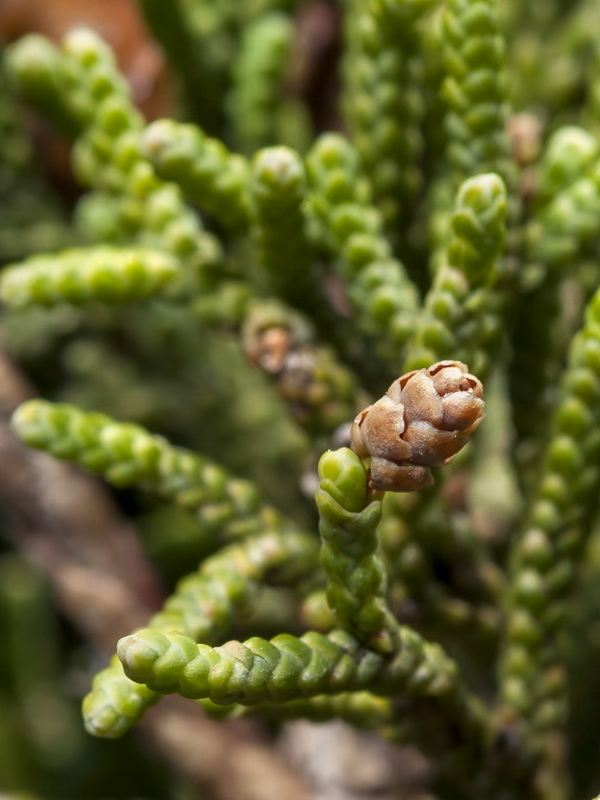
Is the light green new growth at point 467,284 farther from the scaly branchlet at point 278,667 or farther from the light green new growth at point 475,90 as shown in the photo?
the scaly branchlet at point 278,667

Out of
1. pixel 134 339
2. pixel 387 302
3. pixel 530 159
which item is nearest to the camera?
pixel 387 302

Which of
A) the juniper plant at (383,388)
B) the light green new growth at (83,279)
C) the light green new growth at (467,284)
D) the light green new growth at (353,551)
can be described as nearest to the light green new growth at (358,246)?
the juniper plant at (383,388)

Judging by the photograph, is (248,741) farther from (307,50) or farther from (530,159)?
(307,50)

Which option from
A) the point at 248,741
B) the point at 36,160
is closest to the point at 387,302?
the point at 248,741

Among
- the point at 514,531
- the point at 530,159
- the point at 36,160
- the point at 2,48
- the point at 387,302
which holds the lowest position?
the point at 514,531

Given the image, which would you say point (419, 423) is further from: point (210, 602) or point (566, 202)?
point (566, 202)

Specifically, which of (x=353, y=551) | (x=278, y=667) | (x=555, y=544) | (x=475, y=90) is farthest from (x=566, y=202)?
(x=278, y=667)

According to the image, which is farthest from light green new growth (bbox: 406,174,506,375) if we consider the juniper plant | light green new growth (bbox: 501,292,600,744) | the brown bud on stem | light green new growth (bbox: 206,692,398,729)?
light green new growth (bbox: 206,692,398,729)
